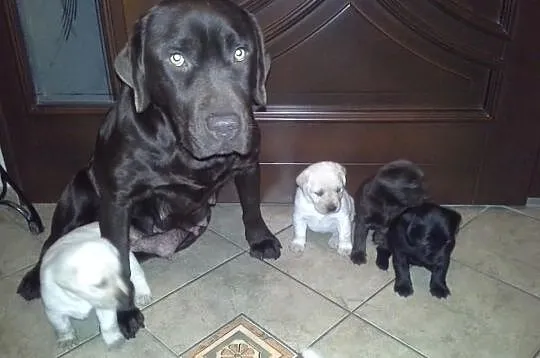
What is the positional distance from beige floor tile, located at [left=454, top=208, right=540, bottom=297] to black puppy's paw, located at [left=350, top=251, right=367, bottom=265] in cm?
35

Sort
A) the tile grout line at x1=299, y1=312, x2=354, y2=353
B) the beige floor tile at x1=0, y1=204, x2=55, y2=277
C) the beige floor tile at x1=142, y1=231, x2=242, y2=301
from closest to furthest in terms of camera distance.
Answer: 1. the tile grout line at x1=299, y1=312, x2=354, y2=353
2. the beige floor tile at x1=142, y1=231, x2=242, y2=301
3. the beige floor tile at x1=0, y1=204, x2=55, y2=277

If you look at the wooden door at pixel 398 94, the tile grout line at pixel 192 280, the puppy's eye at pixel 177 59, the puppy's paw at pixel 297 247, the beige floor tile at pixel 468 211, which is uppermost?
the puppy's eye at pixel 177 59

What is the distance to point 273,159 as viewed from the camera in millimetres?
2367

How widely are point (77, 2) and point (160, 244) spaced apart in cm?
93

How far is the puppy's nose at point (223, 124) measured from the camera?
1.48 m

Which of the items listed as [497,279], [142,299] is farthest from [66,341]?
[497,279]

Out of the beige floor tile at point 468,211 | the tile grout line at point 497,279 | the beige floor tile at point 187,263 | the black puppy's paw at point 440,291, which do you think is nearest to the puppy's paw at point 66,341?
the beige floor tile at point 187,263

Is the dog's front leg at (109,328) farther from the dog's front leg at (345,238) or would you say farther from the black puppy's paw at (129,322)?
the dog's front leg at (345,238)

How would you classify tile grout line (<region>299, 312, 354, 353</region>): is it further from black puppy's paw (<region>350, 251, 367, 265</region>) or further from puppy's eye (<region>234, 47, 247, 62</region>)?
puppy's eye (<region>234, 47, 247, 62</region>)

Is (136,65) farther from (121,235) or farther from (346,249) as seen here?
(346,249)

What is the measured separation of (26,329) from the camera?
1.80 metres

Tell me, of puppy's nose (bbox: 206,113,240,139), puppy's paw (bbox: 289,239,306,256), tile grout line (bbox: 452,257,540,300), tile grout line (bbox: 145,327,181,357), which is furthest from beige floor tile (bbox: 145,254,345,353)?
puppy's nose (bbox: 206,113,240,139)

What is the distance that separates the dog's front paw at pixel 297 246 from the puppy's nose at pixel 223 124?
77 centimetres

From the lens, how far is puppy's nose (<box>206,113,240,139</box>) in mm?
1482
